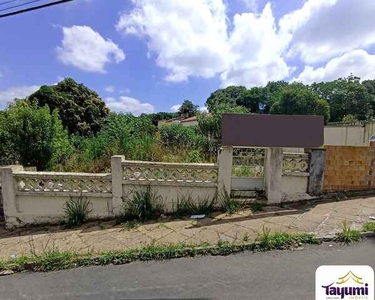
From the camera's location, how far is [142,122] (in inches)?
446

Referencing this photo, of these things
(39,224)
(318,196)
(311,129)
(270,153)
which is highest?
(311,129)

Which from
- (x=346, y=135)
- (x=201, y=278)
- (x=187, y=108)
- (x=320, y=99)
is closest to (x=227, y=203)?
(x=201, y=278)

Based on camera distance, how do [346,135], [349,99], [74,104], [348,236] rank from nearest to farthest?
[348,236] → [346,135] → [74,104] → [349,99]

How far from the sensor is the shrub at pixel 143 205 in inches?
197

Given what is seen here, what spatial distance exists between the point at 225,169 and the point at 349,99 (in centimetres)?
4798

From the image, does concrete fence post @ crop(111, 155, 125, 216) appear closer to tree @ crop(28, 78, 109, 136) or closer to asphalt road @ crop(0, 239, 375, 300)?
asphalt road @ crop(0, 239, 375, 300)

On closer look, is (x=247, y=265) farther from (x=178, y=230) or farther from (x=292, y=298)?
(x=178, y=230)

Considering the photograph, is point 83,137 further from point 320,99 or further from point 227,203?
point 320,99

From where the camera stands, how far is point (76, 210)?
198 inches

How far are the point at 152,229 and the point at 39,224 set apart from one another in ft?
8.27

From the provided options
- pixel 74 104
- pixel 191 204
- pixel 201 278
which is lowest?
pixel 201 278

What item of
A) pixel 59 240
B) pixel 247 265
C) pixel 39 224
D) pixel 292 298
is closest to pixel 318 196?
pixel 247 265

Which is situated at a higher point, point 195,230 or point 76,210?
point 76,210
